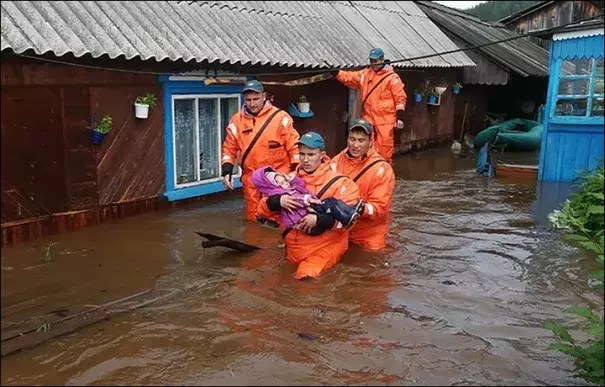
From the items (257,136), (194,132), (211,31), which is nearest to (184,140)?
(194,132)

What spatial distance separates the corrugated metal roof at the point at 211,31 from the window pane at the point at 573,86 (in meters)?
3.61

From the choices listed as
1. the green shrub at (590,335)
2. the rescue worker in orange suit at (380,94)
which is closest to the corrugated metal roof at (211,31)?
the rescue worker in orange suit at (380,94)

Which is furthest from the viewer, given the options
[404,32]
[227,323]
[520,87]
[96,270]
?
[520,87]

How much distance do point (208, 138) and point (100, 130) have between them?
218cm

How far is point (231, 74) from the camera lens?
8844 millimetres

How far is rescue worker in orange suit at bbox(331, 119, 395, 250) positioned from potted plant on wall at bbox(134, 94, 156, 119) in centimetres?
286

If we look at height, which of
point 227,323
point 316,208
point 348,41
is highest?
point 348,41

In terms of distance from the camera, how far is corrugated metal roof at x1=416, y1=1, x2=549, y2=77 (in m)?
16.7

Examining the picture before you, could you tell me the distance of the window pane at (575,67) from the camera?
395 inches

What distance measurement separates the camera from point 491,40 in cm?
1836

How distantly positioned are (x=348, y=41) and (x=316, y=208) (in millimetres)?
7261

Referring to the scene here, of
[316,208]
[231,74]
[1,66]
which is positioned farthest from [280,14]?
[316,208]

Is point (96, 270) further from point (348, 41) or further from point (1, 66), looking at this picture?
point (348, 41)

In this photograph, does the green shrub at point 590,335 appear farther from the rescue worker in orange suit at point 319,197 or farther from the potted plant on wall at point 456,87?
the potted plant on wall at point 456,87
